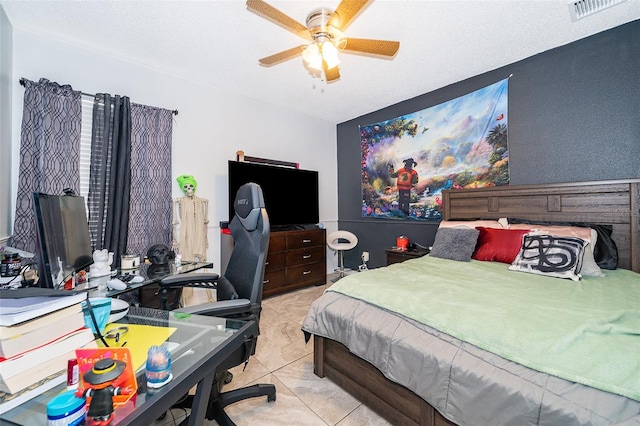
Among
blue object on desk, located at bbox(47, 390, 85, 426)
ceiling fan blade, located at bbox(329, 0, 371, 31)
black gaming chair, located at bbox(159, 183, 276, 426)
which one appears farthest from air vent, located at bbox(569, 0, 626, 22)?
blue object on desk, located at bbox(47, 390, 85, 426)

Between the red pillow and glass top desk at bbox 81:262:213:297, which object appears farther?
the red pillow

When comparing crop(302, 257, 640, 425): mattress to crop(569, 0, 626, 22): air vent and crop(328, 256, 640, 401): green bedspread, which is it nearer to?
crop(328, 256, 640, 401): green bedspread

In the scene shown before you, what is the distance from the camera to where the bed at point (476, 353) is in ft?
2.76

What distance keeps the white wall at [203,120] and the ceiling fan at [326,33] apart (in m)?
1.46

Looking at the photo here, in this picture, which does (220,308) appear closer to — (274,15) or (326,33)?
(274,15)

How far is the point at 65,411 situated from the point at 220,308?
0.72 metres

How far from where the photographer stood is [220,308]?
3.96ft


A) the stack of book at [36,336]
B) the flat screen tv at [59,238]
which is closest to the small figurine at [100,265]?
the flat screen tv at [59,238]

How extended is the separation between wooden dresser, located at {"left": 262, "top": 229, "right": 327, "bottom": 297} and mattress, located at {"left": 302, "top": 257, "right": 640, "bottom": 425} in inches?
68.9

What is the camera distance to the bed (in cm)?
84

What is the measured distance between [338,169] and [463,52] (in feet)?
8.35

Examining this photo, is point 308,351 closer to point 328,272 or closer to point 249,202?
point 249,202

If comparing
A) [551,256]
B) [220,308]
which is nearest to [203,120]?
[220,308]

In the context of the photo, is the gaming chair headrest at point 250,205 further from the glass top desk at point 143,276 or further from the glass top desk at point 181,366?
the glass top desk at point 143,276
